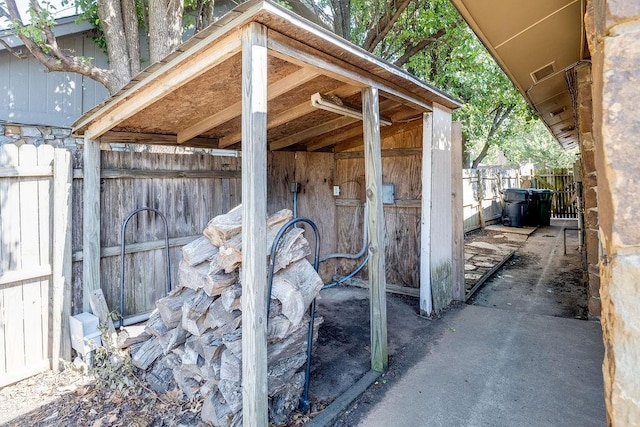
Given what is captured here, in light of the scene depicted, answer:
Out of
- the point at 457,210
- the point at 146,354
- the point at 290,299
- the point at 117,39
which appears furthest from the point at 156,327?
the point at 117,39

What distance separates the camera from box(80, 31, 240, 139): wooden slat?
6.97 ft

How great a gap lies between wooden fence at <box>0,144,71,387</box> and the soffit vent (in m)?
4.71

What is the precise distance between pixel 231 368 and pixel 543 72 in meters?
4.20

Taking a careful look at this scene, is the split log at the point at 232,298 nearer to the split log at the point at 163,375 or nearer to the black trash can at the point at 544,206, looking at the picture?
the split log at the point at 163,375

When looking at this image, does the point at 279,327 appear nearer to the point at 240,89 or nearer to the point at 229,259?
the point at 229,259

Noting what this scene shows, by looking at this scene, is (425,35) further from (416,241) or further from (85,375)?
(85,375)

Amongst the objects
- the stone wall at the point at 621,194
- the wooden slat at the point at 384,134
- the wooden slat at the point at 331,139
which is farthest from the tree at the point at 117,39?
the stone wall at the point at 621,194

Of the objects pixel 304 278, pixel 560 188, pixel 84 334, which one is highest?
pixel 560 188

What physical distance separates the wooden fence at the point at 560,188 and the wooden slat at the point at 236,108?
13.3 m

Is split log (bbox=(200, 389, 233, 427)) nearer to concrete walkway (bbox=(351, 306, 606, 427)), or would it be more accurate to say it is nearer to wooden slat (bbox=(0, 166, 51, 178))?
concrete walkway (bbox=(351, 306, 606, 427))

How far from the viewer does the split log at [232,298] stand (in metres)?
2.49

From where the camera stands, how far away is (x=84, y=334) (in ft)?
10.1

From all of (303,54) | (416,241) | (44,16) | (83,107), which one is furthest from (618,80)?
(83,107)

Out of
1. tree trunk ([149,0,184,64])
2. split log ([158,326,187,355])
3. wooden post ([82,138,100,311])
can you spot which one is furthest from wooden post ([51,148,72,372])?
tree trunk ([149,0,184,64])
